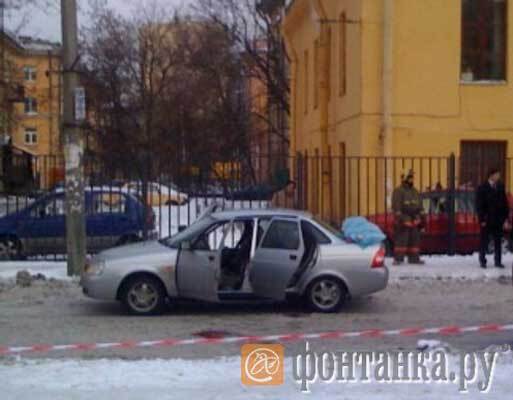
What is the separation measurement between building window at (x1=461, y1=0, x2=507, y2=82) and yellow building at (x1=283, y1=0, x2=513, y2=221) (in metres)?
0.02

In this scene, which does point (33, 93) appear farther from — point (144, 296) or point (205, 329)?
point (205, 329)

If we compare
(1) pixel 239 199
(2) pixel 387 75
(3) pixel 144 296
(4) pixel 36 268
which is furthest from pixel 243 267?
(2) pixel 387 75

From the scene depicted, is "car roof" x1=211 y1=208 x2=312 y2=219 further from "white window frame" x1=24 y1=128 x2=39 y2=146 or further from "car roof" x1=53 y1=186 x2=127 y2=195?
"white window frame" x1=24 y1=128 x2=39 y2=146

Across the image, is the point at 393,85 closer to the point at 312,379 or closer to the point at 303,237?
the point at 303,237

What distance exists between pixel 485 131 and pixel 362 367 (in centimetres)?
1546

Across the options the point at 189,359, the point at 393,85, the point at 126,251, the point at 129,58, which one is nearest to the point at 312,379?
the point at 189,359

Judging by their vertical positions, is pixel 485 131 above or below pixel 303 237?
above

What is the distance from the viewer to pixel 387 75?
75.0 feet

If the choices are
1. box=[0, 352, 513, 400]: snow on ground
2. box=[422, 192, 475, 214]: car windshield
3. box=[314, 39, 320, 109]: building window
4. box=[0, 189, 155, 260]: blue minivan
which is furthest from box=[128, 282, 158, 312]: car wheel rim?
box=[314, 39, 320, 109]: building window

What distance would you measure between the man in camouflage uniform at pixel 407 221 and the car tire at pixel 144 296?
234 inches

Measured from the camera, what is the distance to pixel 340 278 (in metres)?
13.4

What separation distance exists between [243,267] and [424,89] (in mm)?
11288

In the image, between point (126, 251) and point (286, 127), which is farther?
point (286, 127)

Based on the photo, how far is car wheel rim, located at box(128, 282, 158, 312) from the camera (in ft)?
43.4
